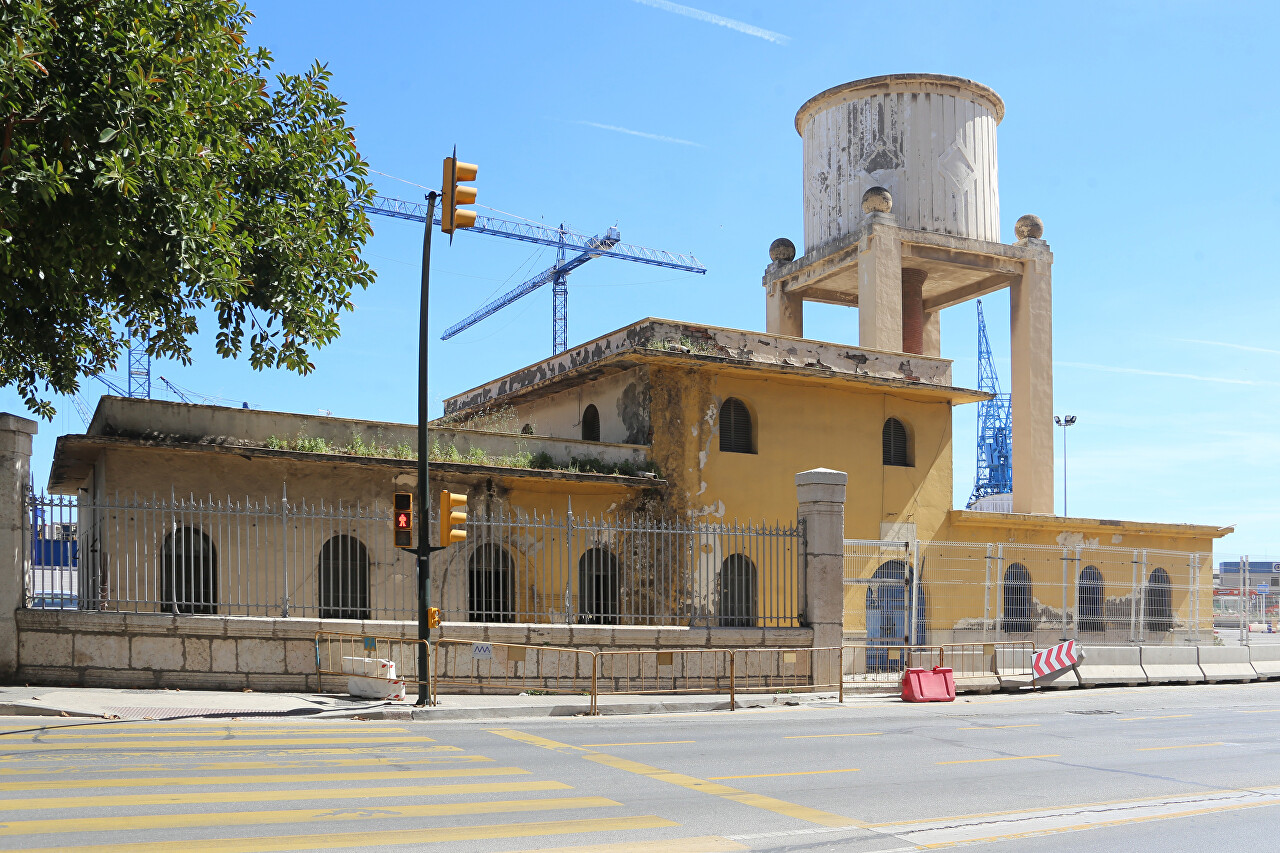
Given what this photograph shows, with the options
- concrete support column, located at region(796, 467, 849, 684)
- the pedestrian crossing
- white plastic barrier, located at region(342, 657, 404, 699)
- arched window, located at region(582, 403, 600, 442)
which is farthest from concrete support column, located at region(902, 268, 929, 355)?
the pedestrian crossing

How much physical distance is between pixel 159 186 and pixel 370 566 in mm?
9351

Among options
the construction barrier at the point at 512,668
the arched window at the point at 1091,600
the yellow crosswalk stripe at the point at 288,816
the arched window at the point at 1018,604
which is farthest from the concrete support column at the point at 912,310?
the yellow crosswalk stripe at the point at 288,816

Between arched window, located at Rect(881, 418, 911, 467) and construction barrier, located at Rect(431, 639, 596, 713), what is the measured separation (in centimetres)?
1204

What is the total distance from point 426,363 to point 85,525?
5.91 metres

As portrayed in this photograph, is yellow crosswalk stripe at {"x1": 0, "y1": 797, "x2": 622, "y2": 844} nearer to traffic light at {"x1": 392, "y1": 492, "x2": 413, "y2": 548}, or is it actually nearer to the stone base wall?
traffic light at {"x1": 392, "y1": 492, "x2": 413, "y2": 548}

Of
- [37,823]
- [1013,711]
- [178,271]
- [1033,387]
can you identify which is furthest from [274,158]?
[1033,387]

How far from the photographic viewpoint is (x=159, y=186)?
491 inches

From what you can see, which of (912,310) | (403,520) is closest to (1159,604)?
(912,310)

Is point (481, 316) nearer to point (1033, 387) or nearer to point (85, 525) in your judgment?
point (1033, 387)

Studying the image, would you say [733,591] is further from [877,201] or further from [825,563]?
[877,201]

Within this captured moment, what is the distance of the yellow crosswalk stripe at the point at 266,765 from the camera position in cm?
981

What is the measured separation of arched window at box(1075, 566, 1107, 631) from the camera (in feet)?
87.4

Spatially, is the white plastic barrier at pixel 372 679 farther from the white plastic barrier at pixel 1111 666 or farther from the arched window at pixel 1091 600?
the arched window at pixel 1091 600

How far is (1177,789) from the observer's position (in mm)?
10797
